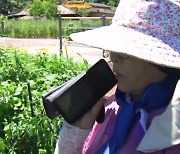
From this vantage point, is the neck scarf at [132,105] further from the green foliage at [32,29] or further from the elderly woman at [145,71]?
the green foliage at [32,29]

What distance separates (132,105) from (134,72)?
10 centimetres

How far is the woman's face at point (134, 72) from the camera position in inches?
52.7

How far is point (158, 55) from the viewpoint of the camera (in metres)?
1.30

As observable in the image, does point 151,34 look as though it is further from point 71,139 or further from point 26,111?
→ point 26,111

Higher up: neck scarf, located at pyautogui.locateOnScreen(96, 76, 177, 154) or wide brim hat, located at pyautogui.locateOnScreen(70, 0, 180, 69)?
wide brim hat, located at pyautogui.locateOnScreen(70, 0, 180, 69)

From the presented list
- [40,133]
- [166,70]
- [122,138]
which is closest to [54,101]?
[122,138]

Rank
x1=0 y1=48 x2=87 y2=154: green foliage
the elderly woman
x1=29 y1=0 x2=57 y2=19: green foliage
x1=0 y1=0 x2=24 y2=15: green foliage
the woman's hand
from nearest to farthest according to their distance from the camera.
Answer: the elderly woman
the woman's hand
x1=0 y1=48 x2=87 y2=154: green foliage
x1=29 y1=0 x2=57 y2=19: green foliage
x1=0 y1=0 x2=24 y2=15: green foliage

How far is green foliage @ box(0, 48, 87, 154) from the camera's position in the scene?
104 inches

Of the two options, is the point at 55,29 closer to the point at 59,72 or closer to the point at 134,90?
the point at 59,72

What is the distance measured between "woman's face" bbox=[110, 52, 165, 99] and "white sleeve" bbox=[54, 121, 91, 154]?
241mm

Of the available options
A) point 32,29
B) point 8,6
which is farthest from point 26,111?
point 8,6

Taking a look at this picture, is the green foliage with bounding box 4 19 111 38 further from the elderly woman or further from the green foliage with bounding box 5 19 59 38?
the elderly woman

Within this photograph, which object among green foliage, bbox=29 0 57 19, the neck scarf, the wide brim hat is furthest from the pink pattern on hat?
green foliage, bbox=29 0 57 19

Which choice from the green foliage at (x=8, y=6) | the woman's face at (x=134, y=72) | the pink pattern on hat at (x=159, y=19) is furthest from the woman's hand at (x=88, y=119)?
the green foliage at (x=8, y=6)
